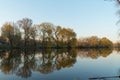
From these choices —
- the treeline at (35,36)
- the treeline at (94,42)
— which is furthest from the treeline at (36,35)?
the treeline at (94,42)

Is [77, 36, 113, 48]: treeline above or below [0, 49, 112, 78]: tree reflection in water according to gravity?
above

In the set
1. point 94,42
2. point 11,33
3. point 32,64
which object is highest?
point 11,33

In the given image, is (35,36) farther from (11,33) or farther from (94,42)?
(94,42)

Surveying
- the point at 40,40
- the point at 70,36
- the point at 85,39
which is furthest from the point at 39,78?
the point at 85,39

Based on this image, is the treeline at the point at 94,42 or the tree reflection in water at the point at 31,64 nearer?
the tree reflection in water at the point at 31,64

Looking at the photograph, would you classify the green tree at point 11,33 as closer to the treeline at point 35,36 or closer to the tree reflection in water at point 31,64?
the treeline at point 35,36

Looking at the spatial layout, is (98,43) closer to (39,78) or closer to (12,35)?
(12,35)

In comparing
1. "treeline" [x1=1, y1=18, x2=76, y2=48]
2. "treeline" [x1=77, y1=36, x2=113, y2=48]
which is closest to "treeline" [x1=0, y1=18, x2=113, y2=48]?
"treeline" [x1=1, y1=18, x2=76, y2=48]

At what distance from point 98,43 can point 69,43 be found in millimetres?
30465

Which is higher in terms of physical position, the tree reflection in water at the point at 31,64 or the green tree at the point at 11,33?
the green tree at the point at 11,33

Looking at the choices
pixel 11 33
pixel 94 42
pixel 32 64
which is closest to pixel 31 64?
pixel 32 64

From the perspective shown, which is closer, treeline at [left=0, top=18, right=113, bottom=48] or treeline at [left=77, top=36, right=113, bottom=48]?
treeline at [left=0, top=18, right=113, bottom=48]

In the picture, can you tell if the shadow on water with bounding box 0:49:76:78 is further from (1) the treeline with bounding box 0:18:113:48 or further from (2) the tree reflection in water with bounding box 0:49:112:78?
(1) the treeline with bounding box 0:18:113:48

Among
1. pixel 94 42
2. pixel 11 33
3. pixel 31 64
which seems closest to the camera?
pixel 31 64
